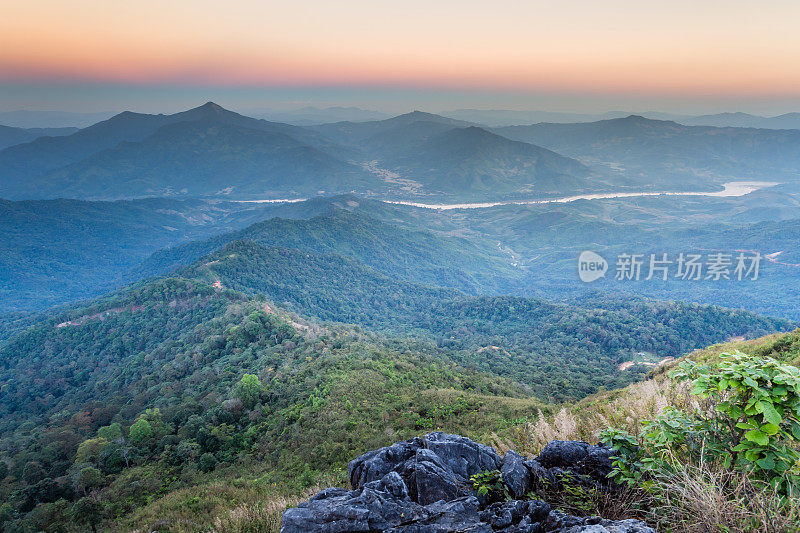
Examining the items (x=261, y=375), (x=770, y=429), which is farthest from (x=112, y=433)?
(x=770, y=429)

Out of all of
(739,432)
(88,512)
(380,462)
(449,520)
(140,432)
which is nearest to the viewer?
(739,432)

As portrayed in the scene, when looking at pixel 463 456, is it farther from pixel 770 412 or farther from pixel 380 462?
pixel 770 412

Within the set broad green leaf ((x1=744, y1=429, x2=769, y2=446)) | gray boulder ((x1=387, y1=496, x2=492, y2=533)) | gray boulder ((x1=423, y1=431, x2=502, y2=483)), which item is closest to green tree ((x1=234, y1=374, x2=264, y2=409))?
gray boulder ((x1=423, y1=431, x2=502, y2=483))

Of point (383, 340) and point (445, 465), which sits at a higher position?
point (445, 465)

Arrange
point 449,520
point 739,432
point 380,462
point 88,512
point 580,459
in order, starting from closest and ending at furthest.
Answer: point 739,432 → point 449,520 → point 580,459 → point 380,462 → point 88,512

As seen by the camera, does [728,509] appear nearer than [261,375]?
Yes

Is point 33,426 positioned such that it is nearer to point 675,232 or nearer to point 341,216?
point 341,216

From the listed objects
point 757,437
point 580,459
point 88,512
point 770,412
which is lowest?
point 88,512

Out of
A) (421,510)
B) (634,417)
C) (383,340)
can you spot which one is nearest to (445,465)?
(421,510)
